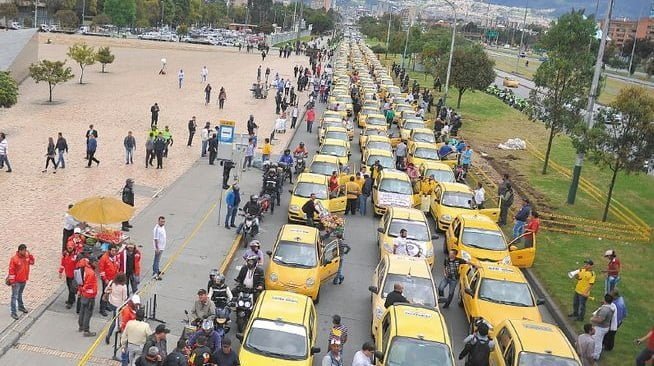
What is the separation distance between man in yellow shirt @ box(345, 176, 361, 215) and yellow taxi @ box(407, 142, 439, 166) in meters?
6.22

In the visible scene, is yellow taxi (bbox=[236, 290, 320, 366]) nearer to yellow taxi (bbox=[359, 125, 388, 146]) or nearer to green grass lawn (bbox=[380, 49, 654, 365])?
green grass lawn (bbox=[380, 49, 654, 365])

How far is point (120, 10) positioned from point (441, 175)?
105 m

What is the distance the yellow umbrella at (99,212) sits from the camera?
1532 cm

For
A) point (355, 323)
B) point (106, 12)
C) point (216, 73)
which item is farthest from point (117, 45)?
point (355, 323)

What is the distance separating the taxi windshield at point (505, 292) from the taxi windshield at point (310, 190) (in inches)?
302

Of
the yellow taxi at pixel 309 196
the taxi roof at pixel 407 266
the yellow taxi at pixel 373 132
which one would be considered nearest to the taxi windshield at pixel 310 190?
the yellow taxi at pixel 309 196

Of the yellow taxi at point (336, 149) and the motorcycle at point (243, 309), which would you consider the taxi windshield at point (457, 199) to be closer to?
the yellow taxi at point (336, 149)

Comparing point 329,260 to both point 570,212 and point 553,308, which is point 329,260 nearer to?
point 553,308

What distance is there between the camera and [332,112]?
37.5 metres

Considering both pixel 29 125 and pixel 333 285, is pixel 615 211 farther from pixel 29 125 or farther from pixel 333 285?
pixel 29 125

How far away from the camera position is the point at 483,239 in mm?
18266

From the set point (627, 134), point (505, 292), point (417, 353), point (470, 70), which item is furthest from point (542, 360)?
point (470, 70)

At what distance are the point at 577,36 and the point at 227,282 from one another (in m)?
23.2

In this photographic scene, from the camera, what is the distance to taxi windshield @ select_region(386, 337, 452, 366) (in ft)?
36.4
